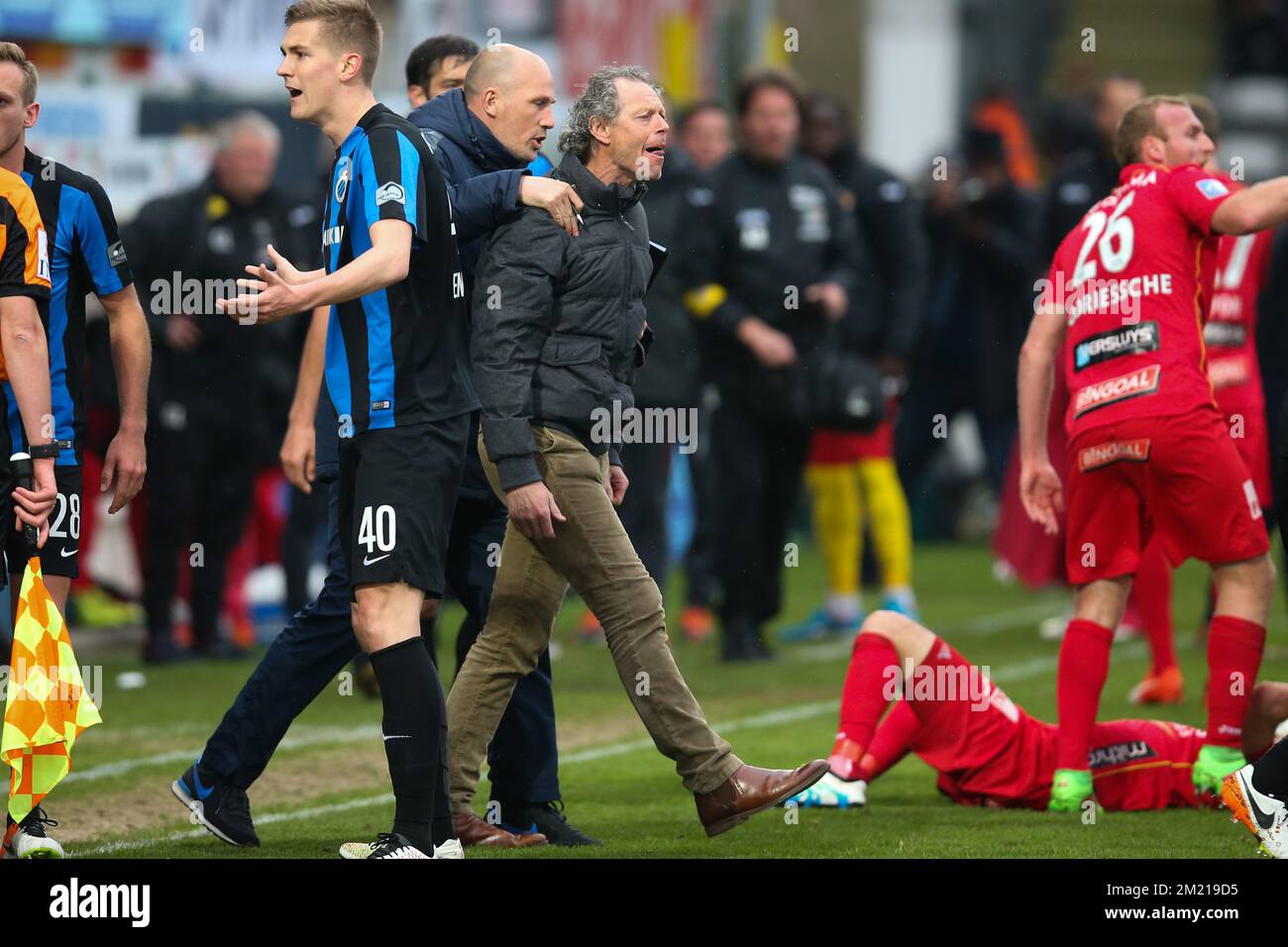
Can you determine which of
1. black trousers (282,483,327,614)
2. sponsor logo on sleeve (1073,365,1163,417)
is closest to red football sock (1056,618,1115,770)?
sponsor logo on sleeve (1073,365,1163,417)

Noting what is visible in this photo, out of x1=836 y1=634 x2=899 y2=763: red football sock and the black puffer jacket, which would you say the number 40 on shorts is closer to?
the black puffer jacket

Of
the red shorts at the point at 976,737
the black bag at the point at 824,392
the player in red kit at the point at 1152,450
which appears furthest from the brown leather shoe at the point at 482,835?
the black bag at the point at 824,392

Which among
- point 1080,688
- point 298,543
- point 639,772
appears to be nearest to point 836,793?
point 1080,688

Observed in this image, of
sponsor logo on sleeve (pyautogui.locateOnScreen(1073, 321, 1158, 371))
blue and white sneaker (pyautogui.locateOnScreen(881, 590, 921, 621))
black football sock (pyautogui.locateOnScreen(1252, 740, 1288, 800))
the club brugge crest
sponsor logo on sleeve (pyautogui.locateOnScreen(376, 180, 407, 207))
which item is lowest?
blue and white sneaker (pyautogui.locateOnScreen(881, 590, 921, 621))

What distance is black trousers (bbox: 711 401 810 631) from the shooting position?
10.9 m

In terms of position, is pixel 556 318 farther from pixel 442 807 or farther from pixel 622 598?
pixel 442 807

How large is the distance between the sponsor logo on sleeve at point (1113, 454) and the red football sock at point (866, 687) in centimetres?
85

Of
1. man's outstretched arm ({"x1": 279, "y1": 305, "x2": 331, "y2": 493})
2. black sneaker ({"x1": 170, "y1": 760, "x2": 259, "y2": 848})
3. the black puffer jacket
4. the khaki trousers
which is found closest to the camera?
the black puffer jacket

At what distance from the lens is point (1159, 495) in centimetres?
691

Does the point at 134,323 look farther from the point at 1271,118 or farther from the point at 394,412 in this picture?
the point at 1271,118

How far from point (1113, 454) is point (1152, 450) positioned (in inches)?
5.2

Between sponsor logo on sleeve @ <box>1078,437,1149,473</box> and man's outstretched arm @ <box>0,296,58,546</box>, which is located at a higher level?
man's outstretched arm @ <box>0,296,58,546</box>

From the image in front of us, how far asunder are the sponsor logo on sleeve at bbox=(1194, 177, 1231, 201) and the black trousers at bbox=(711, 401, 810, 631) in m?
4.32
